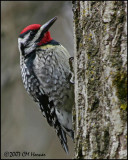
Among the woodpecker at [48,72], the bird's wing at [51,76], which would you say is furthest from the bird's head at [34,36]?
the bird's wing at [51,76]

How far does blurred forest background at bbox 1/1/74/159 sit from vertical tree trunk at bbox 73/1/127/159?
182 inches

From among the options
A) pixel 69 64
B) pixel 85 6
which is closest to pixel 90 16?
pixel 85 6

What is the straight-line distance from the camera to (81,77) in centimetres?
228

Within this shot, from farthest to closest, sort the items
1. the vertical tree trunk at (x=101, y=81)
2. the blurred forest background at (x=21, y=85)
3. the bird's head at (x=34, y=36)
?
the blurred forest background at (x=21, y=85) < the bird's head at (x=34, y=36) < the vertical tree trunk at (x=101, y=81)

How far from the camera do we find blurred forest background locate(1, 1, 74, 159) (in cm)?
698

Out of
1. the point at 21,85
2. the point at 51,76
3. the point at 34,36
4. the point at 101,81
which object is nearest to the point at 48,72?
the point at 51,76

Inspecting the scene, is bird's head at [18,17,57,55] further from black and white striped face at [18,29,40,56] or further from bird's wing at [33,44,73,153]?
bird's wing at [33,44,73,153]

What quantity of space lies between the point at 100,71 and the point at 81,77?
234mm

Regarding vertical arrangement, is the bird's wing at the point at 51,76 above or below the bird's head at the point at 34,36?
below

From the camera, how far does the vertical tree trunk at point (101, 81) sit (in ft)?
6.34

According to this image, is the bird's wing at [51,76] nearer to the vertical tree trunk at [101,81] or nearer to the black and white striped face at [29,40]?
the black and white striped face at [29,40]

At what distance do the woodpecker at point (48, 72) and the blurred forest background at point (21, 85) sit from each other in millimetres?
3082

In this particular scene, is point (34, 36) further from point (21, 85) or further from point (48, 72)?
point (21, 85)

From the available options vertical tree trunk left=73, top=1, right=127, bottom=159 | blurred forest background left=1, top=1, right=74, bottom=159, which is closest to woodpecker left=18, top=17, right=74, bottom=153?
vertical tree trunk left=73, top=1, right=127, bottom=159
